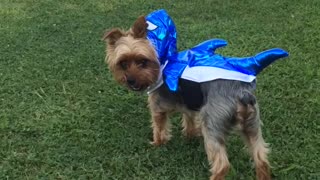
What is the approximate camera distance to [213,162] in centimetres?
370

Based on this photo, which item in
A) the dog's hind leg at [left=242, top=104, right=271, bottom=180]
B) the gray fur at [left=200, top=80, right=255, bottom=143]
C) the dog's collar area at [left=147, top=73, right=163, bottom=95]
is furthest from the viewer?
the dog's collar area at [left=147, top=73, right=163, bottom=95]

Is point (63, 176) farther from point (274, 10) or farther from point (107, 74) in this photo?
point (274, 10)

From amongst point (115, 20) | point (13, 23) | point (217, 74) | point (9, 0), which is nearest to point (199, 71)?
point (217, 74)

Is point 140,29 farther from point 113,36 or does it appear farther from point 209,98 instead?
point 209,98

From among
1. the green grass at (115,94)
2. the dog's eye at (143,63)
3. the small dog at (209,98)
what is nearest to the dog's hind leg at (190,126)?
the green grass at (115,94)

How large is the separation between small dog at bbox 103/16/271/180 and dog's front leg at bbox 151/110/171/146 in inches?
9.8

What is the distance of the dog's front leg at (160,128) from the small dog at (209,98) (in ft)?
0.82

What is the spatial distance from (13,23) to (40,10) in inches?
Result: 21.9

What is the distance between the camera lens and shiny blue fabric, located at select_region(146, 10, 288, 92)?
3.59m

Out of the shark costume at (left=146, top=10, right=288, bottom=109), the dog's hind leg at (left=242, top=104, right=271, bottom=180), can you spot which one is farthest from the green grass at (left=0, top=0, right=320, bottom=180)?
the shark costume at (left=146, top=10, right=288, bottom=109)

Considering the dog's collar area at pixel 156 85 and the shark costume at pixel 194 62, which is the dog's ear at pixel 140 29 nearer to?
the shark costume at pixel 194 62

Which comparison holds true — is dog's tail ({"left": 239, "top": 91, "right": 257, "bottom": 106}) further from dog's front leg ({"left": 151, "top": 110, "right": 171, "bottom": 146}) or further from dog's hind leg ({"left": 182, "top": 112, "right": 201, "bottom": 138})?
dog's front leg ({"left": 151, "top": 110, "right": 171, "bottom": 146})

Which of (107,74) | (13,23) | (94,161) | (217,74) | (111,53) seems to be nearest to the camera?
(217,74)

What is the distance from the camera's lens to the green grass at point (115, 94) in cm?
411
